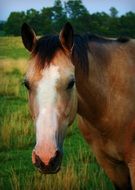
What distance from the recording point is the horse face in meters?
1.78

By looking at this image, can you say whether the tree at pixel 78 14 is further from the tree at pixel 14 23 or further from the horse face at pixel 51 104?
the horse face at pixel 51 104

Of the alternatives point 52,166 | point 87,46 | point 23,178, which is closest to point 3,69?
point 23,178

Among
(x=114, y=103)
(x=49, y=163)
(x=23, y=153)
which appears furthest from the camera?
(x=23, y=153)

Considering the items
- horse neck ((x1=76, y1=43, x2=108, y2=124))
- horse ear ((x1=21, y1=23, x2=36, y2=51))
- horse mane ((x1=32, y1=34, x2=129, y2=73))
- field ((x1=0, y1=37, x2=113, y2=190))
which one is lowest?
field ((x1=0, y1=37, x2=113, y2=190))

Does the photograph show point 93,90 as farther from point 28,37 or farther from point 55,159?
point 55,159

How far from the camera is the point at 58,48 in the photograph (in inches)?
78.9

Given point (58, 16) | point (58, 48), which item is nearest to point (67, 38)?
point (58, 48)

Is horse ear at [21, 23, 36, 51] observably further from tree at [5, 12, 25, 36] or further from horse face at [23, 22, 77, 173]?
tree at [5, 12, 25, 36]

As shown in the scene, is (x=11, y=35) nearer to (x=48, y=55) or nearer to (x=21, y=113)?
(x=21, y=113)

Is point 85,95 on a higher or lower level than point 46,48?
lower

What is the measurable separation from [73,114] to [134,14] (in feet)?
6.38

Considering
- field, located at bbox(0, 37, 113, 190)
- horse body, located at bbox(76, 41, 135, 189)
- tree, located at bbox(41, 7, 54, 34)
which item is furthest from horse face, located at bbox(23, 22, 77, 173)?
tree, located at bbox(41, 7, 54, 34)

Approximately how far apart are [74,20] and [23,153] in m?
1.18

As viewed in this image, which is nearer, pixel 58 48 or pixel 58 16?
pixel 58 48
